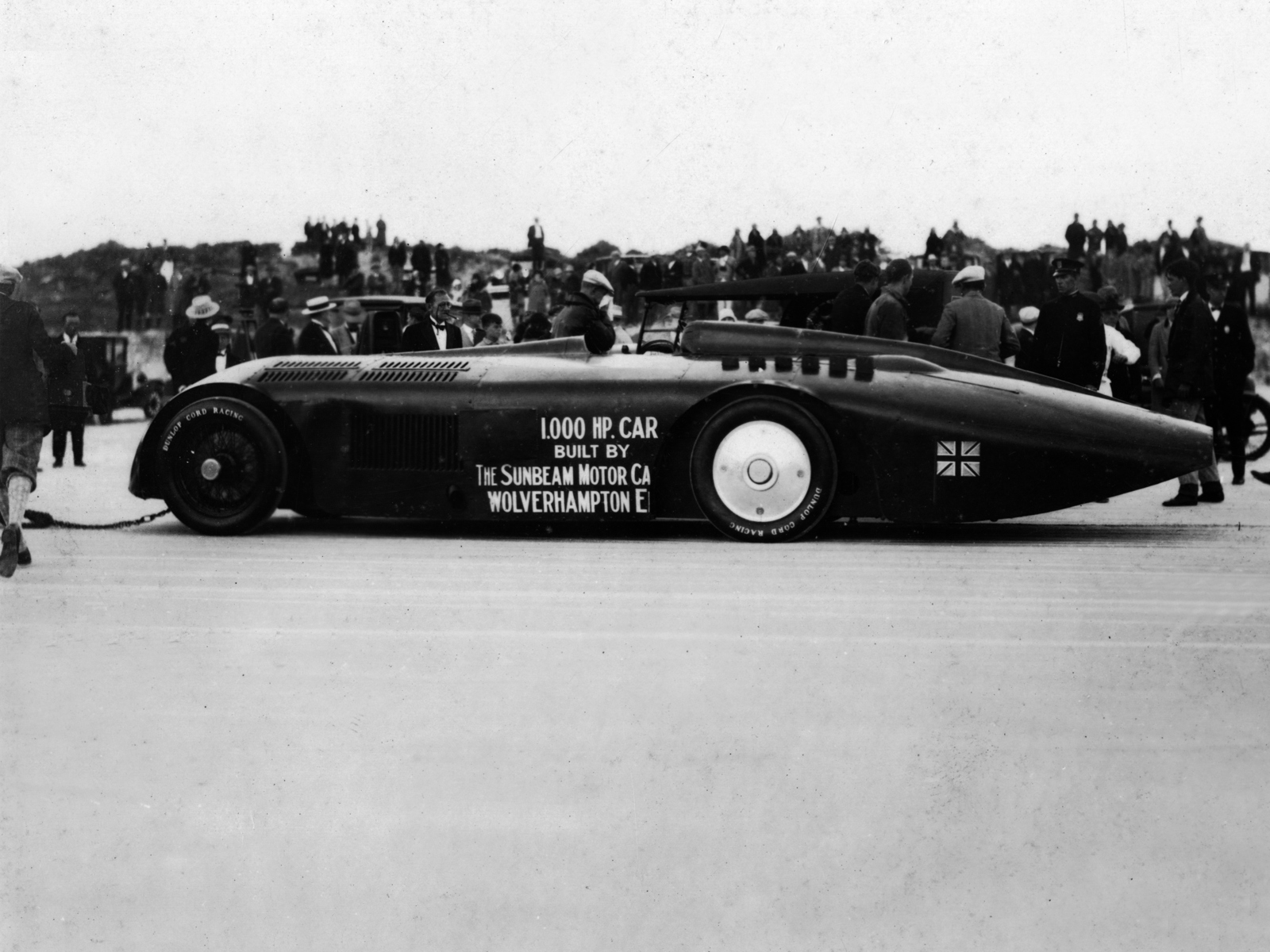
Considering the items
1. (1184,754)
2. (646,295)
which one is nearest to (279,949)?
(1184,754)

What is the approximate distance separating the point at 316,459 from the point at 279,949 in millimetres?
6216

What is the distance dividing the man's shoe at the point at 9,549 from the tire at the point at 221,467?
178 cm

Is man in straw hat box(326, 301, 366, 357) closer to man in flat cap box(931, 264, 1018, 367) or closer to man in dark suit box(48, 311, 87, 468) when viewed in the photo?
man in dark suit box(48, 311, 87, 468)

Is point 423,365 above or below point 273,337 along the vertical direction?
below

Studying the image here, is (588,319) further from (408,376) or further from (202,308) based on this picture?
(202,308)

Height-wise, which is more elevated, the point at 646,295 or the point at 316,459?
the point at 646,295

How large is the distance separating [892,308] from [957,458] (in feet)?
7.11

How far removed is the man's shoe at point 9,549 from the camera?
24.6 ft

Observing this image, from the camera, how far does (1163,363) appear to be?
13.7 m

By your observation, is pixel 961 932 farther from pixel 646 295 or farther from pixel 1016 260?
pixel 1016 260

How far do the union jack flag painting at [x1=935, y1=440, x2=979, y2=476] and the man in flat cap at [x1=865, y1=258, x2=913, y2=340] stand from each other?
203 centimetres

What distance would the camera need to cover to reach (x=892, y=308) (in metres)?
10.7

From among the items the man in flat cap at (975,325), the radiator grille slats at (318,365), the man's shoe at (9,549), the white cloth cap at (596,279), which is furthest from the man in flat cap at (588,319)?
the man's shoe at (9,549)

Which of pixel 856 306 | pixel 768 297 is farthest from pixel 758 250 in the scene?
pixel 856 306
